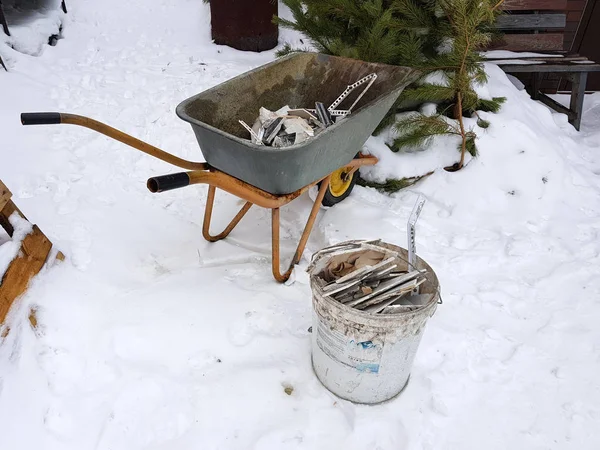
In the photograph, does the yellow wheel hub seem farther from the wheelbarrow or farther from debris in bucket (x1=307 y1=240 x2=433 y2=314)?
debris in bucket (x1=307 y1=240 x2=433 y2=314)

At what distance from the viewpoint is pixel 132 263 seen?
7.98 feet

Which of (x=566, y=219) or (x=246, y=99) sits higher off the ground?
(x=246, y=99)

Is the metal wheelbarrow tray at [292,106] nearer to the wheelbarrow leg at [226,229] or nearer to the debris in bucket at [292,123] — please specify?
the debris in bucket at [292,123]

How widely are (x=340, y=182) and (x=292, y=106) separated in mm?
551

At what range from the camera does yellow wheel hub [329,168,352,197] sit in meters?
2.75

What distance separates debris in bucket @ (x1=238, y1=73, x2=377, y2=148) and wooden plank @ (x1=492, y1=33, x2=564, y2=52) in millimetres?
2309

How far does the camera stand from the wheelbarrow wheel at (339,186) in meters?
2.74

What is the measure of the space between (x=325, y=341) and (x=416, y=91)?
6.03ft

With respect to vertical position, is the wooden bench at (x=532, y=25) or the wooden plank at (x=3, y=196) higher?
the wooden bench at (x=532, y=25)

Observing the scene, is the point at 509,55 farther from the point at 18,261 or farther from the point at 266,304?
the point at 18,261

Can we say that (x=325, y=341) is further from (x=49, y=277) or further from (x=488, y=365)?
(x=49, y=277)

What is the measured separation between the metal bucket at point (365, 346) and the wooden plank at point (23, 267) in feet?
4.24

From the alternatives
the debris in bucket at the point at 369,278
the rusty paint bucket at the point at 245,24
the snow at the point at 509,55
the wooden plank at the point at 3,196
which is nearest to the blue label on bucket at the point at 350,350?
the debris in bucket at the point at 369,278

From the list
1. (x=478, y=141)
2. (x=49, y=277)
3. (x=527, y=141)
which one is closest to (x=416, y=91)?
(x=478, y=141)
